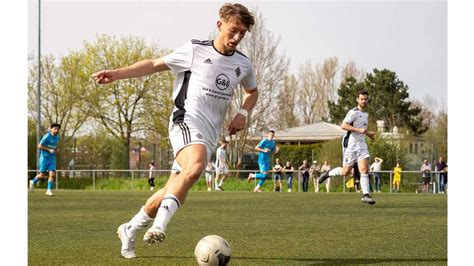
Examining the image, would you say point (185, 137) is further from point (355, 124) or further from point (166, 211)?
point (355, 124)

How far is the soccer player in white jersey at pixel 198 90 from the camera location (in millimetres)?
7875

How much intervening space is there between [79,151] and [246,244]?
1628 inches

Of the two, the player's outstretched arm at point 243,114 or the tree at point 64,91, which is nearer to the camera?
the player's outstretched arm at point 243,114

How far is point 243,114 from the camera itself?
8.52 m

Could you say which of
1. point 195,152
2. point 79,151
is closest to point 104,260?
point 195,152

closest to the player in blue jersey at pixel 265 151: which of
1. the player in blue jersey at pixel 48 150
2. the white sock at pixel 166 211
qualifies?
the player in blue jersey at pixel 48 150

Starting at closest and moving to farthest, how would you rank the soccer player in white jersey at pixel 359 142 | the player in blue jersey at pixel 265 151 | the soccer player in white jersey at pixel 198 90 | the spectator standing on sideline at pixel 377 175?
the soccer player in white jersey at pixel 198 90, the soccer player in white jersey at pixel 359 142, the player in blue jersey at pixel 265 151, the spectator standing on sideline at pixel 377 175

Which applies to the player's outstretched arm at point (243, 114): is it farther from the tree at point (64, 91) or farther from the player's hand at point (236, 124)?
the tree at point (64, 91)

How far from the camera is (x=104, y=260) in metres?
7.79

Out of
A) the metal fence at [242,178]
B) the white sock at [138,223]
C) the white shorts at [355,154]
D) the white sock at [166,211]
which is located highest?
the white shorts at [355,154]

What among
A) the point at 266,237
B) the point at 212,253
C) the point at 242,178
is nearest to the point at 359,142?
the point at 266,237

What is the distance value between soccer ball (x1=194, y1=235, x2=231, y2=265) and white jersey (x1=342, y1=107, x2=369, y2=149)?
1141 centimetres

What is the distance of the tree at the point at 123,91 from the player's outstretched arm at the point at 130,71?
4377 centimetres
